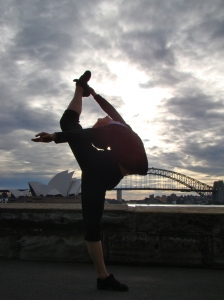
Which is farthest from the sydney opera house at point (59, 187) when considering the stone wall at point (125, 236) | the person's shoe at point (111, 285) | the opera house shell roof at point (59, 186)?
the person's shoe at point (111, 285)

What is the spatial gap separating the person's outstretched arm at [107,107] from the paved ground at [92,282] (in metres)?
1.06

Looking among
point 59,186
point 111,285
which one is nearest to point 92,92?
point 111,285

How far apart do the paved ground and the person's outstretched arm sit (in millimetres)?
1063

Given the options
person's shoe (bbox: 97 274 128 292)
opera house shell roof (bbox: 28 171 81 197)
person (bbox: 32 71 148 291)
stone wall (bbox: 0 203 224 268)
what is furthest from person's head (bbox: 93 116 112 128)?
opera house shell roof (bbox: 28 171 81 197)

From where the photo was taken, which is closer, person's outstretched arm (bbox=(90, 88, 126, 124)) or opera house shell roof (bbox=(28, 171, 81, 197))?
person's outstretched arm (bbox=(90, 88, 126, 124))

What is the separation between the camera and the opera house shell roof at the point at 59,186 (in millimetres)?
50406

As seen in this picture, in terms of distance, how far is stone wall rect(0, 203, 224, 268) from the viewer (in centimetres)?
278

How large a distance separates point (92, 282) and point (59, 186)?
167 feet

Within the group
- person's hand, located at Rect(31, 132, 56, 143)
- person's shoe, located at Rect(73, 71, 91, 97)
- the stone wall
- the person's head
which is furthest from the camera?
the stone wall

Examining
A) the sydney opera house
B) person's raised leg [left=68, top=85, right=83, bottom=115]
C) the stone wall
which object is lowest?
the stone wall

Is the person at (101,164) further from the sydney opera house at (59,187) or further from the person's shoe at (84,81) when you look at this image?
the sydney opera house at (59,187)

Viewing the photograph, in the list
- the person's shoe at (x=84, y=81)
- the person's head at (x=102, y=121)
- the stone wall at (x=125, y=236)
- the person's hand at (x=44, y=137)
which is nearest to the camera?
the person's hand at (x=44, y=137)

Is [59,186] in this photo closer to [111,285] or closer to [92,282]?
[92,282]

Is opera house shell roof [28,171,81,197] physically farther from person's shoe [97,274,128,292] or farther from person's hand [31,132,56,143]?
person's hand [31,132,56,143]
